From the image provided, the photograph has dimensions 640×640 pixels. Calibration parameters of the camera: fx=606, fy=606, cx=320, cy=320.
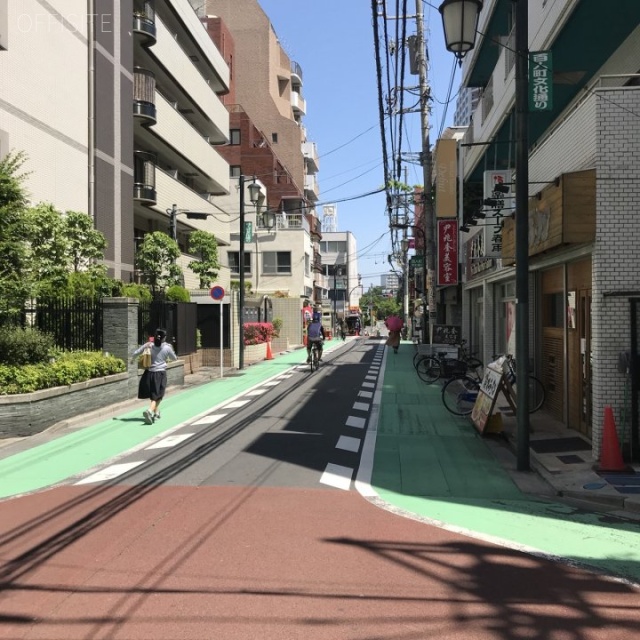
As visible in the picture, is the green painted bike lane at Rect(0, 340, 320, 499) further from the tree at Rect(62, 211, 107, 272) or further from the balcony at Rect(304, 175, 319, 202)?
the balcony at Rect(304, 175, 319, 202)

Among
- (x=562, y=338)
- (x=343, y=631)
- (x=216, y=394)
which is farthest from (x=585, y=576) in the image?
(x=216, y=394)

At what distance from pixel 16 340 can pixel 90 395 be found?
1.91 meters

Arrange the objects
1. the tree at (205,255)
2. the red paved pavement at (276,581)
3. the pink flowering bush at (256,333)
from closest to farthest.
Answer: the red paved pavement at (276,581), the pink flowering bush at (256,333), the tree at (205,255)

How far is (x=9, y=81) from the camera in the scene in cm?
1572

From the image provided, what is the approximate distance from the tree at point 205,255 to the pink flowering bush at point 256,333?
9.38 feet

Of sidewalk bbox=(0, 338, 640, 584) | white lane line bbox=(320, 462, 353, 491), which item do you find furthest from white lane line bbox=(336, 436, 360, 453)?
white lane line bbox=(320, 462, 353, 491)

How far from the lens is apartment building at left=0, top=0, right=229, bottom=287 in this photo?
16.6m

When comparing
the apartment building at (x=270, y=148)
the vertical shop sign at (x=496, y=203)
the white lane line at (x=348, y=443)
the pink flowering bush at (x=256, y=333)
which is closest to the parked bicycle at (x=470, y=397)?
the white lane line at (x=348, y=443)

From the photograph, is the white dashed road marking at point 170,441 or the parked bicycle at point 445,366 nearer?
the white dashed road marking at point 170,441

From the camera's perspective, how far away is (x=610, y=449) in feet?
25.6

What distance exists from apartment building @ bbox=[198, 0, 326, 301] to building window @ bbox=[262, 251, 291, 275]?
0.08 metres

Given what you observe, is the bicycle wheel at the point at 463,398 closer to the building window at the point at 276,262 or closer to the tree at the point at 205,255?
the tree at the point at 205,255

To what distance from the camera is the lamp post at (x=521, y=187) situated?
802 cm

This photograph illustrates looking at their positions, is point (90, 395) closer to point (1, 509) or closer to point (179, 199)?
point (1, 509)
